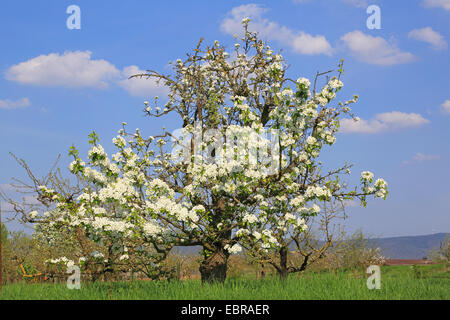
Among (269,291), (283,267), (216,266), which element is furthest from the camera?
(283,267)

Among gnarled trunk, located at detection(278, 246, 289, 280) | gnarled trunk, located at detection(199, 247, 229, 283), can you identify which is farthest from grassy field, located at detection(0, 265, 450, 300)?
gnarled trunk, located at detection(199, 247, 229, 283)

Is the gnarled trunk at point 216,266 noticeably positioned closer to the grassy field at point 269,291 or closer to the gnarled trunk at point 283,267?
the grassy field at point 269,291

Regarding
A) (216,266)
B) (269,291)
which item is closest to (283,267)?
(216,266)

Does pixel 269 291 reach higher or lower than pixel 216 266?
lower

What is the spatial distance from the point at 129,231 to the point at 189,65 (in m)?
7.60

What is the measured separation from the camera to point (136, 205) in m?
13.0

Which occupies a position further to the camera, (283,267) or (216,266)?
(283,267)

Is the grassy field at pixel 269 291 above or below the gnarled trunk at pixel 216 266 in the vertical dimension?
below

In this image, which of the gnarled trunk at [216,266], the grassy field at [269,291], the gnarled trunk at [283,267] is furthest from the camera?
the gnarled trunk at [283,267]

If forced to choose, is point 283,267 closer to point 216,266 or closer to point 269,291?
point 216,266

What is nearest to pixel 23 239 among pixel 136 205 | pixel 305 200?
pixel 136 205

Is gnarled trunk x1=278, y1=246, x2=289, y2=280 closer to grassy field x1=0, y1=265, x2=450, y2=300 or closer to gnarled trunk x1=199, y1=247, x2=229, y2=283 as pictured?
grassy field x1=0, y1=265, x2=450, y2=300

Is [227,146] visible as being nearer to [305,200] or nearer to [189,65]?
[305,200]

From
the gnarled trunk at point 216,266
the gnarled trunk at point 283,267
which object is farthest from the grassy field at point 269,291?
the gnarled trunk at point 216,266
